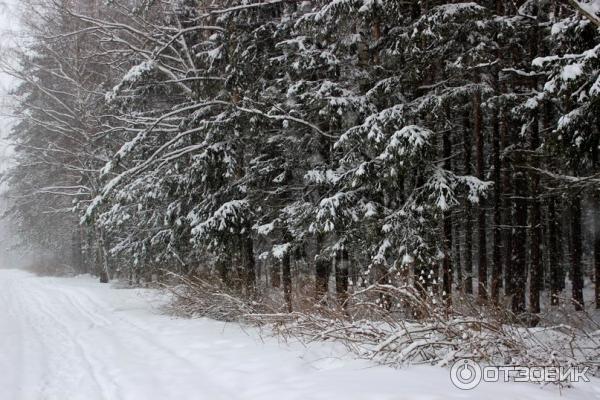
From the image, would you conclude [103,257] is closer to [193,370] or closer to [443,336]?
[193,370]

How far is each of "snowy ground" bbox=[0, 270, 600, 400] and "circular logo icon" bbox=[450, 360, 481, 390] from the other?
9 cm

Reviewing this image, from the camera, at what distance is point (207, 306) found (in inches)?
385

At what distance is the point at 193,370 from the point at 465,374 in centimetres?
325

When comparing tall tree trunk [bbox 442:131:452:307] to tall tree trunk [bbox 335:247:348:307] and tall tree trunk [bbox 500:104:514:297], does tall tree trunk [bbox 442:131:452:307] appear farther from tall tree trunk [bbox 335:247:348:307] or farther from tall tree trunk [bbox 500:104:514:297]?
tall tree trunk [bbox 335:247:348:307]

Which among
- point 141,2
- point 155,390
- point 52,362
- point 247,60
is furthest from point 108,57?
point 155,390

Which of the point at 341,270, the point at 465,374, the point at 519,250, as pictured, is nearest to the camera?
the point at 465,374

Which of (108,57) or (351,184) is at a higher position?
(108,57)

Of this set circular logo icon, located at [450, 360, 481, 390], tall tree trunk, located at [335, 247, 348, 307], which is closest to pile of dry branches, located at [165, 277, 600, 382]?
circular logo icon, located at [450, 360, 481, 390]

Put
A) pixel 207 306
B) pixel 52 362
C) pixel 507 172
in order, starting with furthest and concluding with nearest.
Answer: pixel 507 172
pixel 207 306
pixel 52 362

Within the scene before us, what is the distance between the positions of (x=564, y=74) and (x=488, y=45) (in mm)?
3294

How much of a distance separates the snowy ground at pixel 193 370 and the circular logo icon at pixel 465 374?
0.09m

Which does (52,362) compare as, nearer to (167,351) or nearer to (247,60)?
(167,351)

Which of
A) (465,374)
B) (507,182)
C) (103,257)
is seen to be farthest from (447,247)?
(103,257)

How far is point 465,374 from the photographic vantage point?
13.7ft
